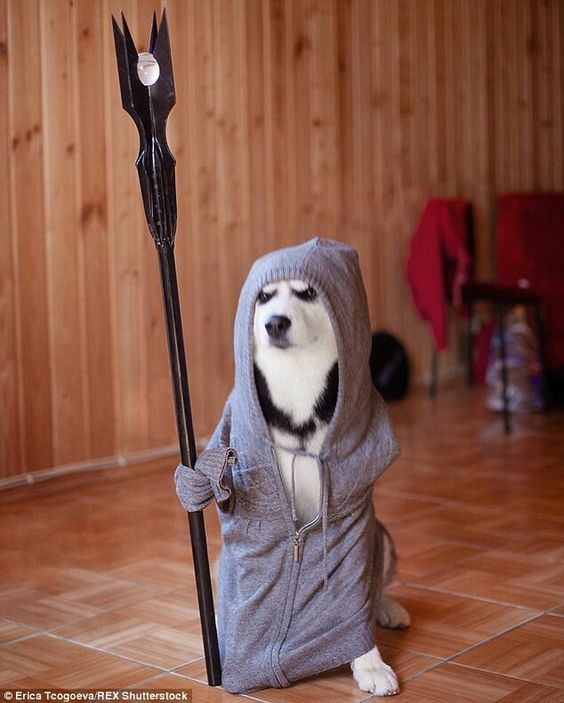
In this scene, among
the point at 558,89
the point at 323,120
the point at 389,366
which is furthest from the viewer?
Answer: the point at 558,89

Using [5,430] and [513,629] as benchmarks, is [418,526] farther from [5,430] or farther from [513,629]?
[5,430]

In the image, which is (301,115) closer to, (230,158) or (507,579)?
(230,158)

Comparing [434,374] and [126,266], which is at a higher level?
[126,266]

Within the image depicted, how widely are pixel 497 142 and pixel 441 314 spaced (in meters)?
1.39

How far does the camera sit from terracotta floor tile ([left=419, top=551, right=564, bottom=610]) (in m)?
2.44

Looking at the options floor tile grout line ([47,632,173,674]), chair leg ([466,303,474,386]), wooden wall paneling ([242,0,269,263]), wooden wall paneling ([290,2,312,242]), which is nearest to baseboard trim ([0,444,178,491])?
wooden wall paneling ([242,0,269,263])

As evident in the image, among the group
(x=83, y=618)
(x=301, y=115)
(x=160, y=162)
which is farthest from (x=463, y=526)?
(x=301, y=115)

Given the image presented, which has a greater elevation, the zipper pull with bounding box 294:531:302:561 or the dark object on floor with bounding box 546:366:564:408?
the zipper pull with bounding box 294:531:302:561

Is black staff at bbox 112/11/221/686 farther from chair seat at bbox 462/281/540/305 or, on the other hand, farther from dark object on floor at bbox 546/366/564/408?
dark object on floor at bbox 546/366/564/408

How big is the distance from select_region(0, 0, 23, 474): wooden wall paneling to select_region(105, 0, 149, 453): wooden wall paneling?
0.46 m

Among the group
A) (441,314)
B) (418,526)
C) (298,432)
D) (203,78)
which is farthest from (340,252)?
(441,314)

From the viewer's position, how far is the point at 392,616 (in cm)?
224

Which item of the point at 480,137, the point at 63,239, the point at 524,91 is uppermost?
the point at 524,91

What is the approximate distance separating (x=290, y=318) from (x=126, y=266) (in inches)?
94.8
